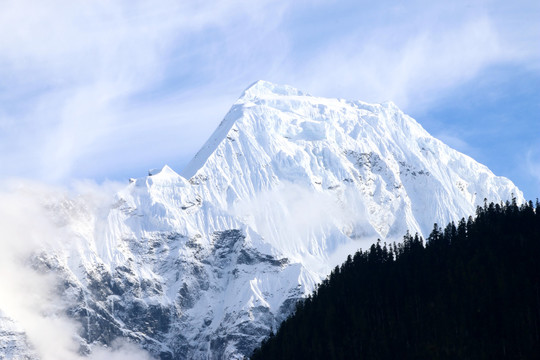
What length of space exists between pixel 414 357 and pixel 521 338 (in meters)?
18.7

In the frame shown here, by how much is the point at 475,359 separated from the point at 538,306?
1850cm

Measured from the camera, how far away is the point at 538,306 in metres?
198

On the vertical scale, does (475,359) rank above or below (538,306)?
below

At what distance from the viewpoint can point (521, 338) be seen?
190875 millimetres

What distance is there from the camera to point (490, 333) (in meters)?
197

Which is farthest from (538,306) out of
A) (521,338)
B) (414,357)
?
(414,357)

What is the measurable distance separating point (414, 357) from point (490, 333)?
13.4 metres

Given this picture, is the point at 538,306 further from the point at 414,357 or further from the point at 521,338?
the point at 414,357

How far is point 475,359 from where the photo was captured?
186375 mm

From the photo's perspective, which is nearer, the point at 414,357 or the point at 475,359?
the point at 475,359

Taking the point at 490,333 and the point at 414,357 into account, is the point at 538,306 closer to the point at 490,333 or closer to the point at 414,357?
the point at 490,333

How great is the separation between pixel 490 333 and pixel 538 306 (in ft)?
30.8

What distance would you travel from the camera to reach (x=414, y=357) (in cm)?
19850

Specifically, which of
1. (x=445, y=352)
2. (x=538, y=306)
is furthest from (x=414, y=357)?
(x=538, y=306)
